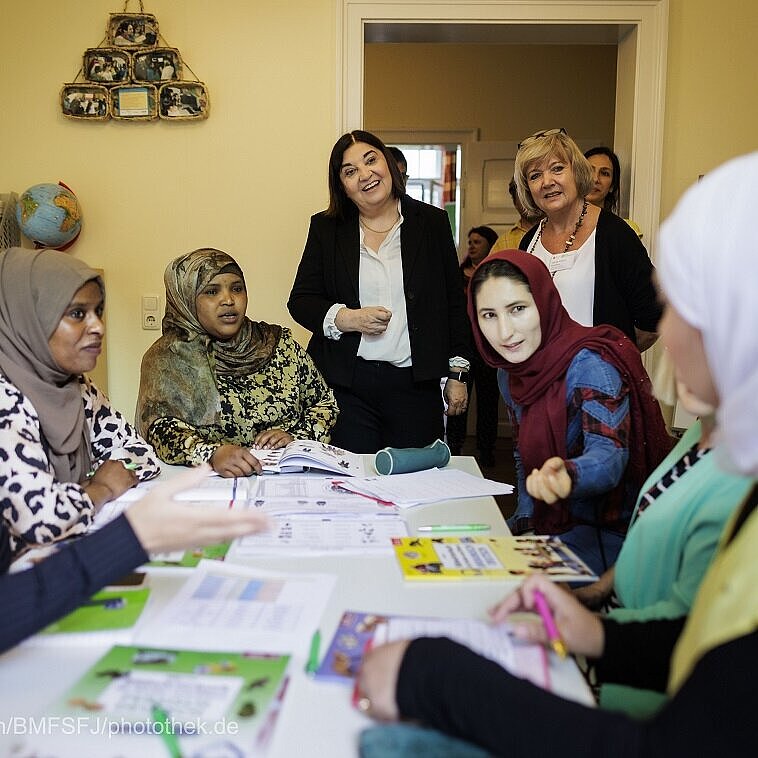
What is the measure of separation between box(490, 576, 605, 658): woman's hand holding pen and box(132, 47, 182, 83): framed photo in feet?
10.1

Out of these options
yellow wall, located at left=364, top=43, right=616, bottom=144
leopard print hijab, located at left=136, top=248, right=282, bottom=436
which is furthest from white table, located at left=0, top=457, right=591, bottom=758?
yellow wall, located at left=364, top=43, right=616, bottom=144

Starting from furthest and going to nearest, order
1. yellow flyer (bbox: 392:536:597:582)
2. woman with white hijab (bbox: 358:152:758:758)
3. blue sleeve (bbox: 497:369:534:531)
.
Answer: blue sleeve (bbox: 497:369:534:531) < yellow flyer (bbox: 392:536:597:582) < woman with white hijab (bbox: 358:152:758:758)

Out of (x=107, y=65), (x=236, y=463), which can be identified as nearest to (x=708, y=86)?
(x=107, y=65)

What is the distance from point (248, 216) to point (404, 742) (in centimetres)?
307

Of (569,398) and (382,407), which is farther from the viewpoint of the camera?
(382,407)

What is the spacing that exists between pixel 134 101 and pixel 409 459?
2.37m

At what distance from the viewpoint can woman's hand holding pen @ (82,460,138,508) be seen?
1636 millimetres

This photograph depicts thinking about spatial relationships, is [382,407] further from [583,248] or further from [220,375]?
[583,248]

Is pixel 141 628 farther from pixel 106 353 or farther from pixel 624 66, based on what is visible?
pixel 624 66

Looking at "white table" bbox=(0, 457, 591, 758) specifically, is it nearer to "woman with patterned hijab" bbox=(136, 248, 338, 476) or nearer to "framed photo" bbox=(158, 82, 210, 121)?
"woman with patterned hijab" bbox=(136, 248, 338, 476)

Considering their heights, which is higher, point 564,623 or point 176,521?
point 176,521

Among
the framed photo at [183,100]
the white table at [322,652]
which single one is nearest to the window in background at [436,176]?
the framed photo at [183,100]

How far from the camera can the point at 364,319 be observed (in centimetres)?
253

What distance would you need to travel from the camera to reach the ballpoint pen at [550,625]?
37.6 inches
